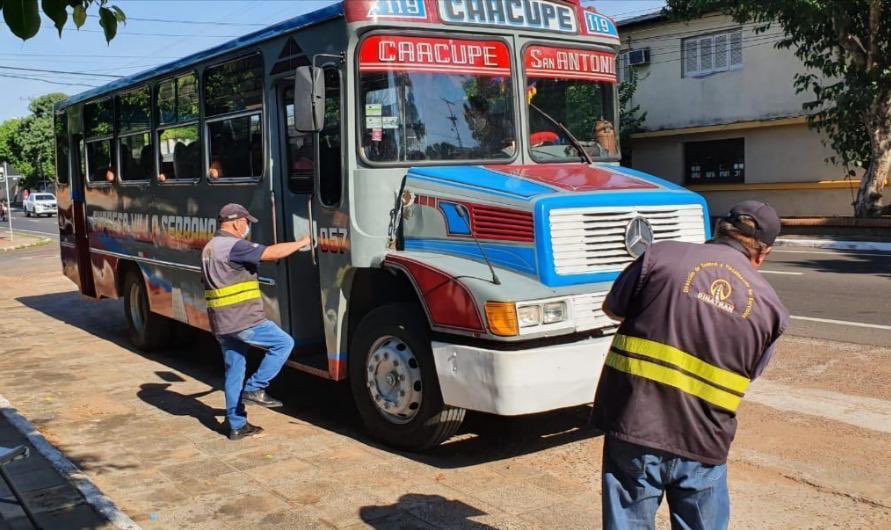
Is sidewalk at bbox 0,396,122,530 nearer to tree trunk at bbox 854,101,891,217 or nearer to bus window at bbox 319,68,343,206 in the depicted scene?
bus window at bbox 319,68,343,206

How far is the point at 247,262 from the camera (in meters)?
6.55

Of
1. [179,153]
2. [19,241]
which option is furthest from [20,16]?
A: [19,241]

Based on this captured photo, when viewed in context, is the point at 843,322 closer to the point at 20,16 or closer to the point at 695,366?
the point at 695,366

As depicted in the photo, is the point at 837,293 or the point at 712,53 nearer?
the point at 837,293

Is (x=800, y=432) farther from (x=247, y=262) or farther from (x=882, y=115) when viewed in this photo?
(x=882, y=115)

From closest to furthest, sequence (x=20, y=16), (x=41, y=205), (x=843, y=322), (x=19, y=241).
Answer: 1. (x=20, y=16)
2. (x=843, y=322)
3. (x=19, y=241)
4. (x=41, y=205)

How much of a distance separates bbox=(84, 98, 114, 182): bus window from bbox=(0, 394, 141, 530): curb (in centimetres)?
402

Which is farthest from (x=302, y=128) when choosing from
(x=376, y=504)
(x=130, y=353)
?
(x=130, y=353)

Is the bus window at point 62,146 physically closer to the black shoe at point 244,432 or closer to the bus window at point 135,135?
the bus window at point 135,135

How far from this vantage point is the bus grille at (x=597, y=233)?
5.49m

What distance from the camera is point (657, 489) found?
128 inches

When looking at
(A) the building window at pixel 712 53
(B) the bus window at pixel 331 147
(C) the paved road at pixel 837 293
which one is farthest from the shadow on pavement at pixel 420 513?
(A) the building window at pixel 712 53

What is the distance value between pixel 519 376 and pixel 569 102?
250 centimetres

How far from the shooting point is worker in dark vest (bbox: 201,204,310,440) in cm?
655
